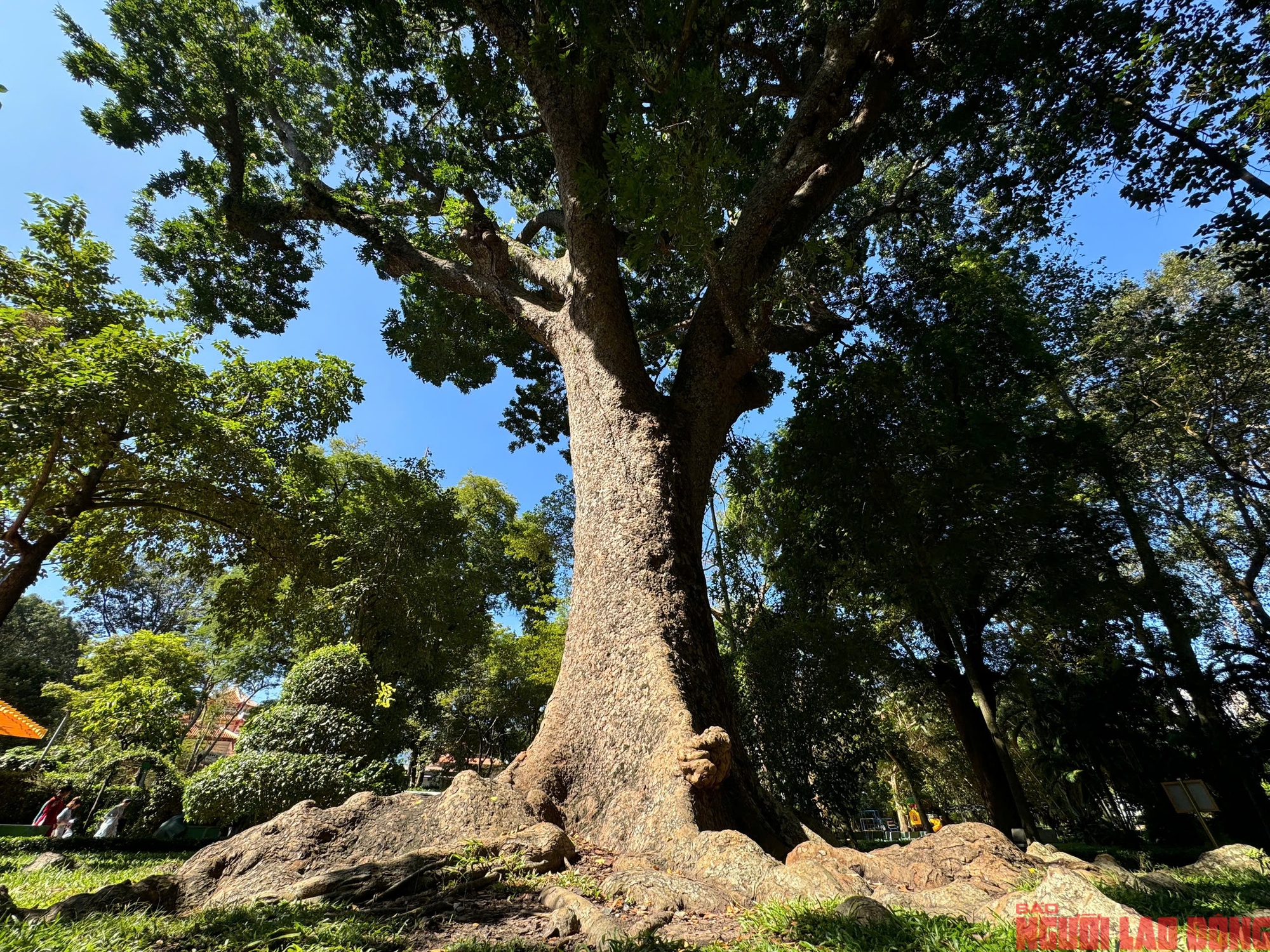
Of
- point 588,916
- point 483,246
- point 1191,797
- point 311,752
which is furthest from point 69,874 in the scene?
point 1191,797

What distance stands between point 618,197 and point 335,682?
8.10 m

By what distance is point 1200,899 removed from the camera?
→ 88.0 inches

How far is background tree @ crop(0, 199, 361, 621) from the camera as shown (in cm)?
570

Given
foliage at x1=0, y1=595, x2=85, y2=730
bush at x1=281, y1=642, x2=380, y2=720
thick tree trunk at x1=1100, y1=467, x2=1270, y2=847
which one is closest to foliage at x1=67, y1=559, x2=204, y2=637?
foliage at x1=0, y1=595, x2=85, y2=730

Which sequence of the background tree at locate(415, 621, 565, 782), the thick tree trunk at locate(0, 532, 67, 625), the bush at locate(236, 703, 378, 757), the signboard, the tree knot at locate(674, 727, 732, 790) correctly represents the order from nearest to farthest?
the tree knot at locate(674, 727, 732, 790), the signboard, the thick tree trunk at locate(0, 532, 67, 625), the bush at locate(236, 703, 378, 757), the background tree at locate(415, 621, 565, 782)

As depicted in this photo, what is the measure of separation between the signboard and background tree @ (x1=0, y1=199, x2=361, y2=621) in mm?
11247

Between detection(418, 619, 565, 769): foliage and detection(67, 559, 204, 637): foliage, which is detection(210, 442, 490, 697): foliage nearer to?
detection(418, 619, 565, 769): foliage

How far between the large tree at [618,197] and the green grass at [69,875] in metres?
3.36

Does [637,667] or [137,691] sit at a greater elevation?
[137,691]

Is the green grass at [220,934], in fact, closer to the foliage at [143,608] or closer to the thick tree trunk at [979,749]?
the thick tree trunk at [979,749]

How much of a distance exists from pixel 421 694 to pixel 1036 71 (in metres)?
16.5

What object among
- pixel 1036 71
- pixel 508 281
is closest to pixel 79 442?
pixel 508 281

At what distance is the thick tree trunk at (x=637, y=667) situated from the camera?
3.40 metres

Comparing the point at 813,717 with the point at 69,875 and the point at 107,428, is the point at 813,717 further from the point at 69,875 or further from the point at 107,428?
the point at 107,428
